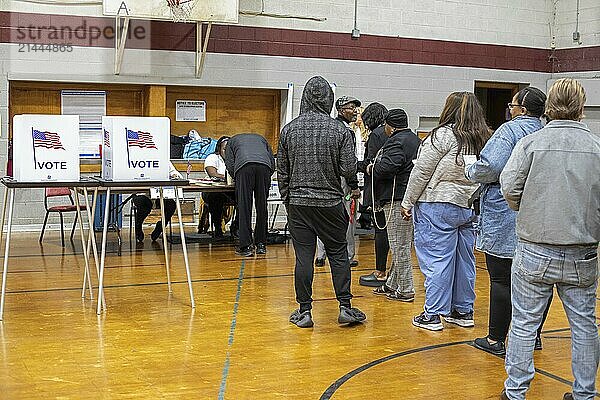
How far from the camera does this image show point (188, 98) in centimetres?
1029

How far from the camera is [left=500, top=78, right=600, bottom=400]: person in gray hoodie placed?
3.40 m

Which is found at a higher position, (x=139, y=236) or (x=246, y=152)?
(x=246, y=152)

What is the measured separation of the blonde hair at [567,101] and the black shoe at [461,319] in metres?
2.05

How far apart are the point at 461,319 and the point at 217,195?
4232 millimetres

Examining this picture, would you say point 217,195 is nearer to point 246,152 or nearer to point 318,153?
point 246,152

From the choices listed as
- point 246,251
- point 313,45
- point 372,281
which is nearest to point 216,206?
point 246,251

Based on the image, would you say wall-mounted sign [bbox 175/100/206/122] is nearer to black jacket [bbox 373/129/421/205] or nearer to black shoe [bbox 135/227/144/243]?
black shoe [bbox 135/227/144/243]

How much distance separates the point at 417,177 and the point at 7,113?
5839mm

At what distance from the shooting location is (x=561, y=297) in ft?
11.6

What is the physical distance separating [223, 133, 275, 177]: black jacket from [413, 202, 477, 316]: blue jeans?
10.4ft

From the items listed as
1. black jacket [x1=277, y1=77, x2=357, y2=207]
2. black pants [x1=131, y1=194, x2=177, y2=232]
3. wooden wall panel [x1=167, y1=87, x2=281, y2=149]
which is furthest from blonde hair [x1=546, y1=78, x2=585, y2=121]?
wooden wall panel [x1=167, y1=87, x2=281, y2=149]

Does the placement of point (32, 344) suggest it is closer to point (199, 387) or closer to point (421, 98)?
point (199, 387)

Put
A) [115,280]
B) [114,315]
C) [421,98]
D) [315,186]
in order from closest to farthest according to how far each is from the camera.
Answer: [315,186] → [114,315] → [115,280] → [421,98]

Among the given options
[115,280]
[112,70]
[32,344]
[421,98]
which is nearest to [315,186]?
[32,344]
